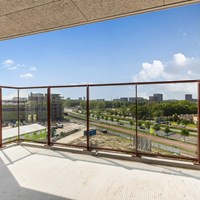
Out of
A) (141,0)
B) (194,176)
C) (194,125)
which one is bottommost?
(194,176)

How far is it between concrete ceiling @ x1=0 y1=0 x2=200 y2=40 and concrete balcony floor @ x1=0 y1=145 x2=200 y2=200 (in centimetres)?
223

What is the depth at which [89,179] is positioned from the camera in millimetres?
2154

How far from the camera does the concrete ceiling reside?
193 cm

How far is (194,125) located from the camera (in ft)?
8.65

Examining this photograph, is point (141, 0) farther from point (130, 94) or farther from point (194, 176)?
point (194, 176)

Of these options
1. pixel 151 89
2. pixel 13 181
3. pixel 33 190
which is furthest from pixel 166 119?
pixel 13 181

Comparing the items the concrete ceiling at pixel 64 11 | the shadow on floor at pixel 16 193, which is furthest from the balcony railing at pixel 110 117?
the shadow on floor at pixel 16 193

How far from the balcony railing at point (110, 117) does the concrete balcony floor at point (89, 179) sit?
432 mm

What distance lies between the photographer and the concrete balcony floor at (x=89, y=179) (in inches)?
70.8

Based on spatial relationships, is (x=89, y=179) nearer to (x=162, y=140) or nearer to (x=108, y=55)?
(x=162, y=140)

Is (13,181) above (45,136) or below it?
below

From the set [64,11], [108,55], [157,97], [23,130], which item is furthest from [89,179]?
[108,55]

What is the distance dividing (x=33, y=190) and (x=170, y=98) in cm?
242

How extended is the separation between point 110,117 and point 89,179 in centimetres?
131
